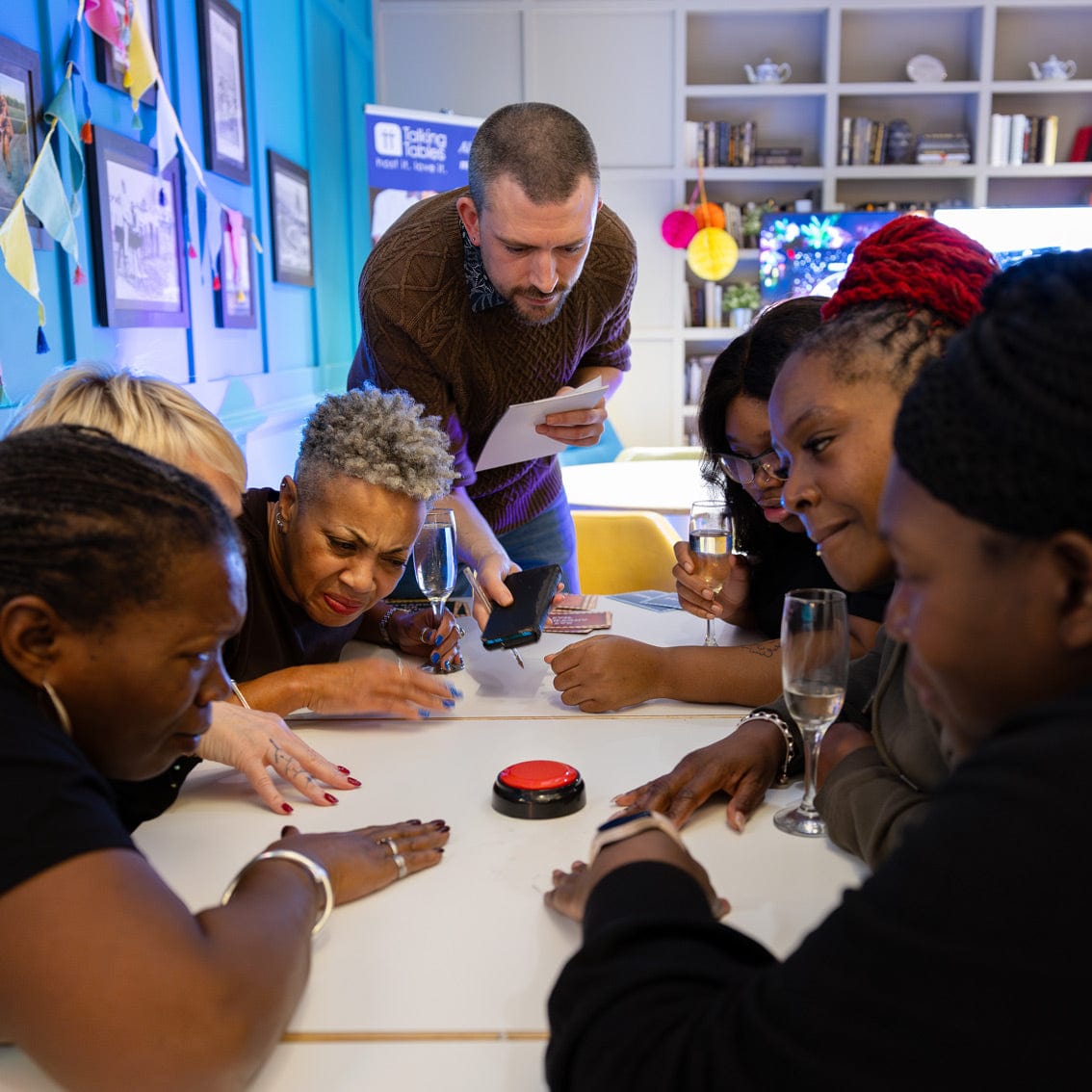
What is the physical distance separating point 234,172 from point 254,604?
3.04 m

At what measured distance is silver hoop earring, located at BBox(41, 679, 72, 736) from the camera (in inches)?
33.5

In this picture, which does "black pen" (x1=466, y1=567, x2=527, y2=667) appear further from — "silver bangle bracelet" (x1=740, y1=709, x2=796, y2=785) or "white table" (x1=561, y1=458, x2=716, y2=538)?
"white table" (x1=561, y1=458, x2=716, y2=538)

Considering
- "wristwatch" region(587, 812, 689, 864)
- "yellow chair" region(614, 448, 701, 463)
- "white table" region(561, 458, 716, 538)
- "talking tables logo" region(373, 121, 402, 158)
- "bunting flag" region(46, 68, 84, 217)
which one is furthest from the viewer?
"yellow chair" region(614, 448, 701, 463)

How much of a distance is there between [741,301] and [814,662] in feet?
20.4

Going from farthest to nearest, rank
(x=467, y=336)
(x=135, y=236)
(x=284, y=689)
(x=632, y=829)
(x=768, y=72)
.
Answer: (x=768, y=72), (x=135, y=236), (x=467, y=336), (x=284, y=689), (x=632, y=829)

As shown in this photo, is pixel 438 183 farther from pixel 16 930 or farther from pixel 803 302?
pixel 16 930

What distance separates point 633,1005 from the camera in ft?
2.33

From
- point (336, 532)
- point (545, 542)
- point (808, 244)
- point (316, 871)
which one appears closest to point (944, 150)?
point (808, 244)

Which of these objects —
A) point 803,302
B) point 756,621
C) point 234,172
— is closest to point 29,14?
point 234,172

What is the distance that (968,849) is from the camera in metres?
0.59

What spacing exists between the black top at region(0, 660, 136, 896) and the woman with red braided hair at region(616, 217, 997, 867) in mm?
672

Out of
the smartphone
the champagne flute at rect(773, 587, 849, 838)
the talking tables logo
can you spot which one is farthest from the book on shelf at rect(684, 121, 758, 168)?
the champagne flute at rect(773, 587, 849, 838)

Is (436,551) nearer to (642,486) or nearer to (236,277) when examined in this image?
(642,486)

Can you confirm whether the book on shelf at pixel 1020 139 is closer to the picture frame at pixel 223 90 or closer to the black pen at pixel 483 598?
the picture frame at pixel 223 90
